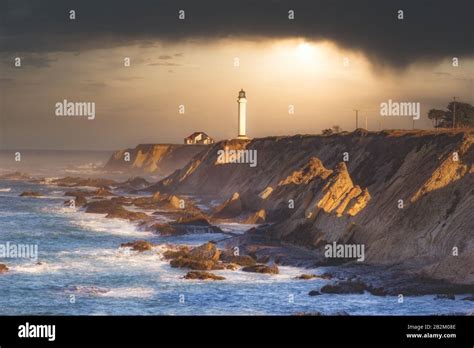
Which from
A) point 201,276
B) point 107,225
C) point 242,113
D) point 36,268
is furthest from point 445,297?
point 242,113

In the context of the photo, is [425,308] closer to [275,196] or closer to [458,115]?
[275,196]

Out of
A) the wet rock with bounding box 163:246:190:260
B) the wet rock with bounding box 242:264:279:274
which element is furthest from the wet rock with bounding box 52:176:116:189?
the wet rock with bounding box 242:264:279:274

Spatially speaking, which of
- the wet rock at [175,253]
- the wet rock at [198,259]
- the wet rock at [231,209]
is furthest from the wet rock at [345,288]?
the wet rock at [231,209]

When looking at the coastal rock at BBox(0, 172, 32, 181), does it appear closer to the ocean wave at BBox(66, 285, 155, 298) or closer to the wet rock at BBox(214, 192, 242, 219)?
the wet rock at BBox(214, 192, 242, 219)

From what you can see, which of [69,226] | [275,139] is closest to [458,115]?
[275,139]

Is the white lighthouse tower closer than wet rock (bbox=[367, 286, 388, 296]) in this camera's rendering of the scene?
No

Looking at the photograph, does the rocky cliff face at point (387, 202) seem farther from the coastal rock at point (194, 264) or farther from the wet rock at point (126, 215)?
the coastal rock at point (194, 264)

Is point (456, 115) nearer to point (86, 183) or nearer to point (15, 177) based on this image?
point (86, 183)
